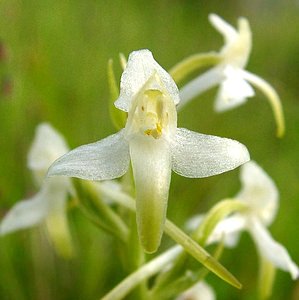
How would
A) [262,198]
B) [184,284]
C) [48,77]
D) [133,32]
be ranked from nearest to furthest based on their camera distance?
[184,284]
[262,198]
[48,77]
[133,32]

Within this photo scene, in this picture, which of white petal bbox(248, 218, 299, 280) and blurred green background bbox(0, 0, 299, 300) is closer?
white petal bbox(248, 218, 299, 280)

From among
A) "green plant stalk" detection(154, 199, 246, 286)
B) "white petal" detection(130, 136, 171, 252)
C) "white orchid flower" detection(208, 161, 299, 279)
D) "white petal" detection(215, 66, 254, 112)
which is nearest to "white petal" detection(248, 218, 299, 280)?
"white orchid flower" detection(208, 161, 299, 279)

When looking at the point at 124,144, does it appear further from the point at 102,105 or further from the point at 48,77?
the point at 102,105

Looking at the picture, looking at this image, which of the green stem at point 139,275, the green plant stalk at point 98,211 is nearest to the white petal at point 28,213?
the green plant stalk at point 98,211

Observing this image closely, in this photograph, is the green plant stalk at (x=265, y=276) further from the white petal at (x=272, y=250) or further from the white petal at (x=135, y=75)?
the white petal at (x=135, y=75)

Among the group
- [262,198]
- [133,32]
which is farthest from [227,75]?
[133,32]

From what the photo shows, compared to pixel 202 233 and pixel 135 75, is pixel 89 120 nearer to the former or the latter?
pixel 202 233

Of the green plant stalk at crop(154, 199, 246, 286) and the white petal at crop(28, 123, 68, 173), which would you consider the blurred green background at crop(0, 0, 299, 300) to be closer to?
the white petal at crop(28, 123, 68, 173)
